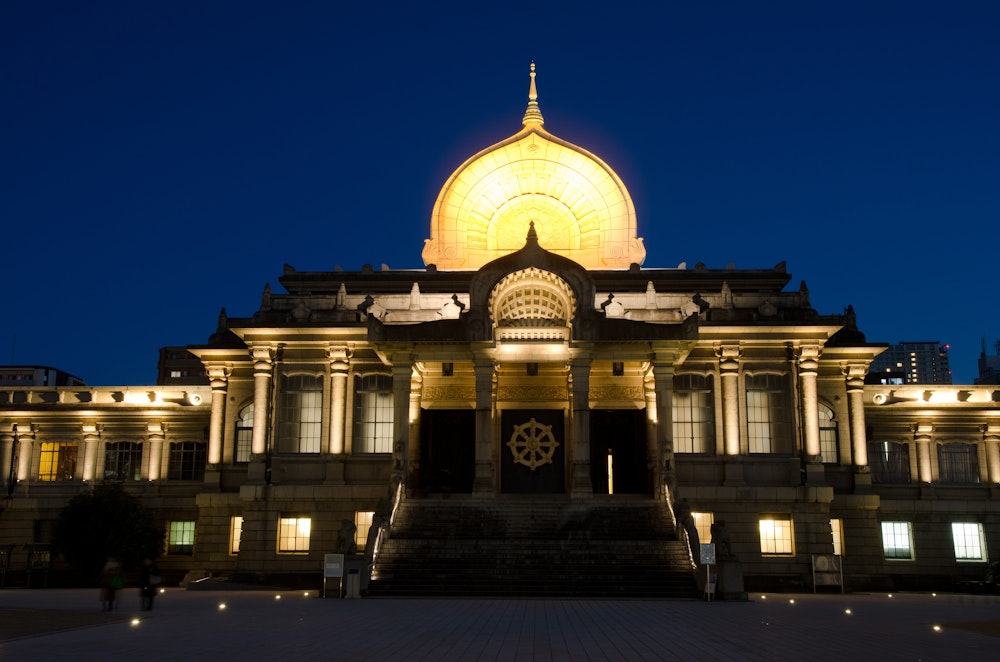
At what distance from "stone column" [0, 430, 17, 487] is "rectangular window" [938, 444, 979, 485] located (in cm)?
4407

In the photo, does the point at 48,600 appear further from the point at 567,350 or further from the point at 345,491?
the point at 567,350

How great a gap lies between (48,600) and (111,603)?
21.7 ft

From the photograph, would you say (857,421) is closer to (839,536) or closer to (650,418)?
(839,536)

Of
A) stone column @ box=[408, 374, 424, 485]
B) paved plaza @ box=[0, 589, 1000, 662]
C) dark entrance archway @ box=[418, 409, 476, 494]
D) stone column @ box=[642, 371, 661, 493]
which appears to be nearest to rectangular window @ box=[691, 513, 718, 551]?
stone column @ box=[642, 371, 661, 493]

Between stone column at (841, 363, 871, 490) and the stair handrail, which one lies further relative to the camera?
stone column at (841, 363, 871, 490)

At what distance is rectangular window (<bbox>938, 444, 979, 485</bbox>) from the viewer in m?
44.0

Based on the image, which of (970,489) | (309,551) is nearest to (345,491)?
(309,551)

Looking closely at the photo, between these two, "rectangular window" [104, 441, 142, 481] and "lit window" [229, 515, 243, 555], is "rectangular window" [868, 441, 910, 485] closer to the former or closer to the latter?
"lit window" [229, 515, 243, 555]

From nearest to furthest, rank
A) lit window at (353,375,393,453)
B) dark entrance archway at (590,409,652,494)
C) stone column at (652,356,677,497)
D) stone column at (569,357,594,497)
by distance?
stone column at (569,357,594,497) < stone column at (652,356,677,497) < lit window at (353,375,393,453) < dark entrance archway at (590,409,652,494)

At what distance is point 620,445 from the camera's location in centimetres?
4231

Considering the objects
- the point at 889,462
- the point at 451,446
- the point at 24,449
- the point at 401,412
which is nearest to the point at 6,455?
the point at 24,449

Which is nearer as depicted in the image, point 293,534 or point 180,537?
point 293,534

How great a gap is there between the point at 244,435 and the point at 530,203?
19.4 metres

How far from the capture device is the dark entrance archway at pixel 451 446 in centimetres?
4219
